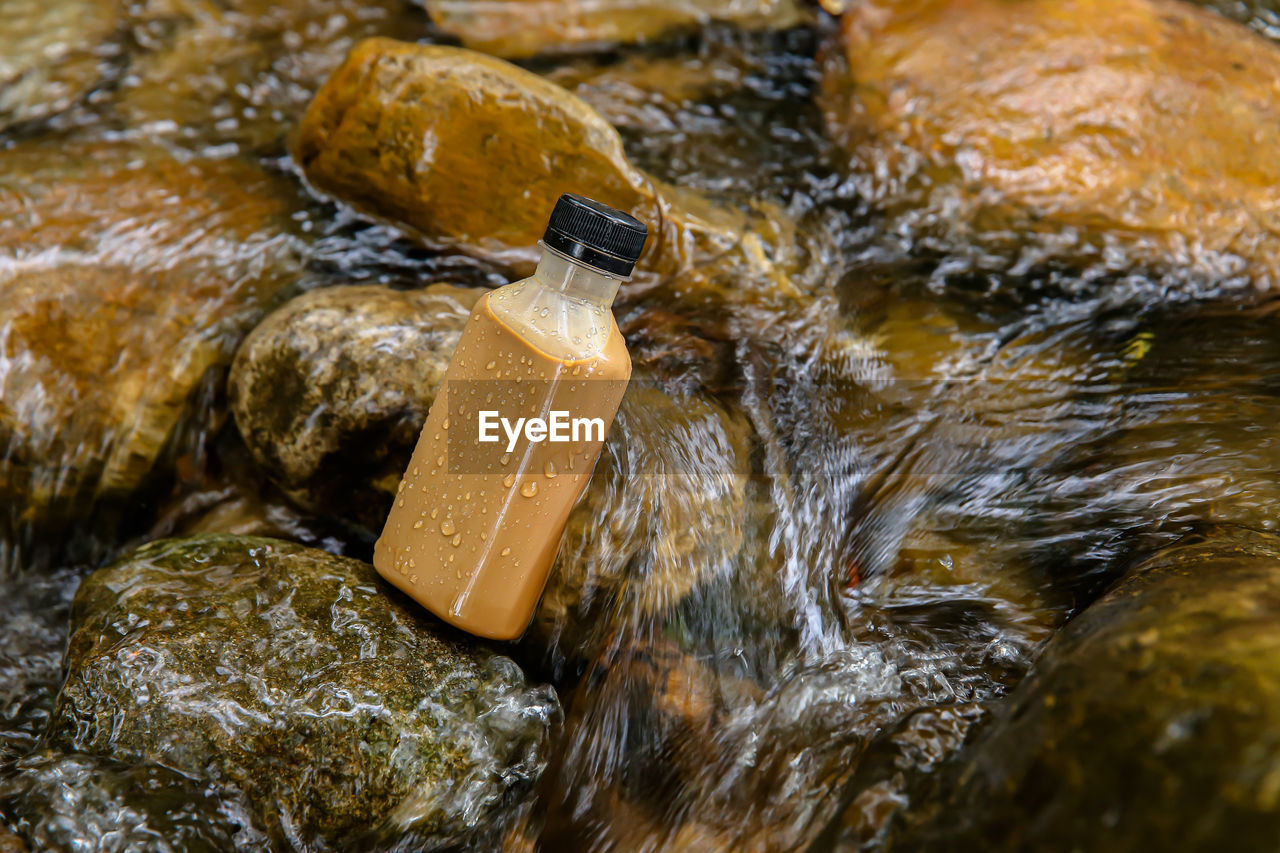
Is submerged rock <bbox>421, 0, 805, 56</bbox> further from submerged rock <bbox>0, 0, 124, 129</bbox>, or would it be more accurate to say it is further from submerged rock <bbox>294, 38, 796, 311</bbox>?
submerged rock <bbox>0, 0, 124, 129</bbox>

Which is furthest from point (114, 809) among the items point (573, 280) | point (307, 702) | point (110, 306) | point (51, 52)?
point (51, 52)

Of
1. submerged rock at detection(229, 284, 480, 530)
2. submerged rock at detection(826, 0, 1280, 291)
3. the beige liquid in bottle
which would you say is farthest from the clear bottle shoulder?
submerged rock at detection(826, 0, 1280, 291)

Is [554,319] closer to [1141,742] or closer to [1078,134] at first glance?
[1141,742]

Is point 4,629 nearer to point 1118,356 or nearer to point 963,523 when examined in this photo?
point 963,523

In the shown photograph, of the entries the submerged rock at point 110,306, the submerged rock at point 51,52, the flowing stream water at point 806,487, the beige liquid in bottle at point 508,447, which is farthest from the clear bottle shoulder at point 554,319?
the submerged rock at point 51,52

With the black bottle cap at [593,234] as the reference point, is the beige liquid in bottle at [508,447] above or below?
below
